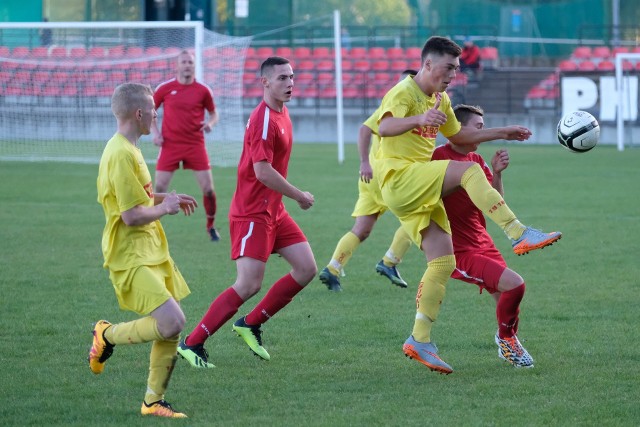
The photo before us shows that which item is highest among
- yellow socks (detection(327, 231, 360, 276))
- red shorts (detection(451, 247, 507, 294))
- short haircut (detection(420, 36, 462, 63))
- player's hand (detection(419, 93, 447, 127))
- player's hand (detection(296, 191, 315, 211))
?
short haircut (detection(420, 36, 462, 63))

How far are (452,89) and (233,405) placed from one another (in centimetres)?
2254

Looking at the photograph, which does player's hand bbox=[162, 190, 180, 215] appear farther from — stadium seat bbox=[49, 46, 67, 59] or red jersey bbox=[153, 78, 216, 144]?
stadium seat bbox=[49, 46, 67, 59]

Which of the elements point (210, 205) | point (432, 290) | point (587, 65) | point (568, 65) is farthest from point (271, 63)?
point (568, 65)

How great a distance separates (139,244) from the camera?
5.02 meters

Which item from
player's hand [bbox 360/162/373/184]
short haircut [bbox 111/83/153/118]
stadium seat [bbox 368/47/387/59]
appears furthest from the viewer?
stadium seat [bbox 368/47/387/59]

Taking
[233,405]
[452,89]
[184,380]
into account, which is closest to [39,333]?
[184,380]

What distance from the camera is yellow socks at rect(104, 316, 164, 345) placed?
4.96m

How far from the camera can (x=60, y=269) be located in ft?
31.1

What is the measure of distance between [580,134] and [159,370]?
2.96 m

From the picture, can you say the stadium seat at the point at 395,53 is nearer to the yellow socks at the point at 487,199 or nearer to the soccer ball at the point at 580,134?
the soccer ball at the point at 580,134

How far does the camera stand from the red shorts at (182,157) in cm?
1172

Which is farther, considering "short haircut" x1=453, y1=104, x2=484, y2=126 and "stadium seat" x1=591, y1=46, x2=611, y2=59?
"stadium seat" x1=591, y1=46, x2=611, y2=59

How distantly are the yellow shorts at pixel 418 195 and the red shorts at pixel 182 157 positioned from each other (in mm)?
6046

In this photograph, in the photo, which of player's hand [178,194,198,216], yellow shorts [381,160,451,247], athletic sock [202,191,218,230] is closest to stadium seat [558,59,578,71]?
athletic sock [202,191,218,230]
